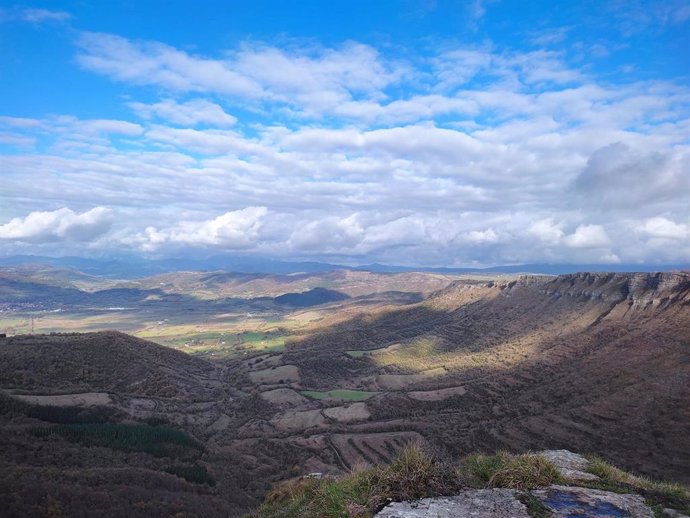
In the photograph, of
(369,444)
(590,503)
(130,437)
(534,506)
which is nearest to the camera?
(534,506)

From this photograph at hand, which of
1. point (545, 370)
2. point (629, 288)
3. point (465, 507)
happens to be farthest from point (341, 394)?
point (465, 507)

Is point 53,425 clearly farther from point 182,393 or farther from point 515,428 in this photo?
point 515,428

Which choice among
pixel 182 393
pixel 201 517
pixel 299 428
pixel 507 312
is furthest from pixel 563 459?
pixel 507 312

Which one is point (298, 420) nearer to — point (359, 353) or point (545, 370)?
point (545, 370)

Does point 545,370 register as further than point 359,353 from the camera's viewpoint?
No

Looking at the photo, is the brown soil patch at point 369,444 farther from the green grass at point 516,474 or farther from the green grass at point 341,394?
the green grass at point 516,474

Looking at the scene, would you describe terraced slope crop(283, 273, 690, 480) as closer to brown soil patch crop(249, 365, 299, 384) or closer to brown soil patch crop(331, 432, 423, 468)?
brown soil patch crop(331, 432, 423, 468)
